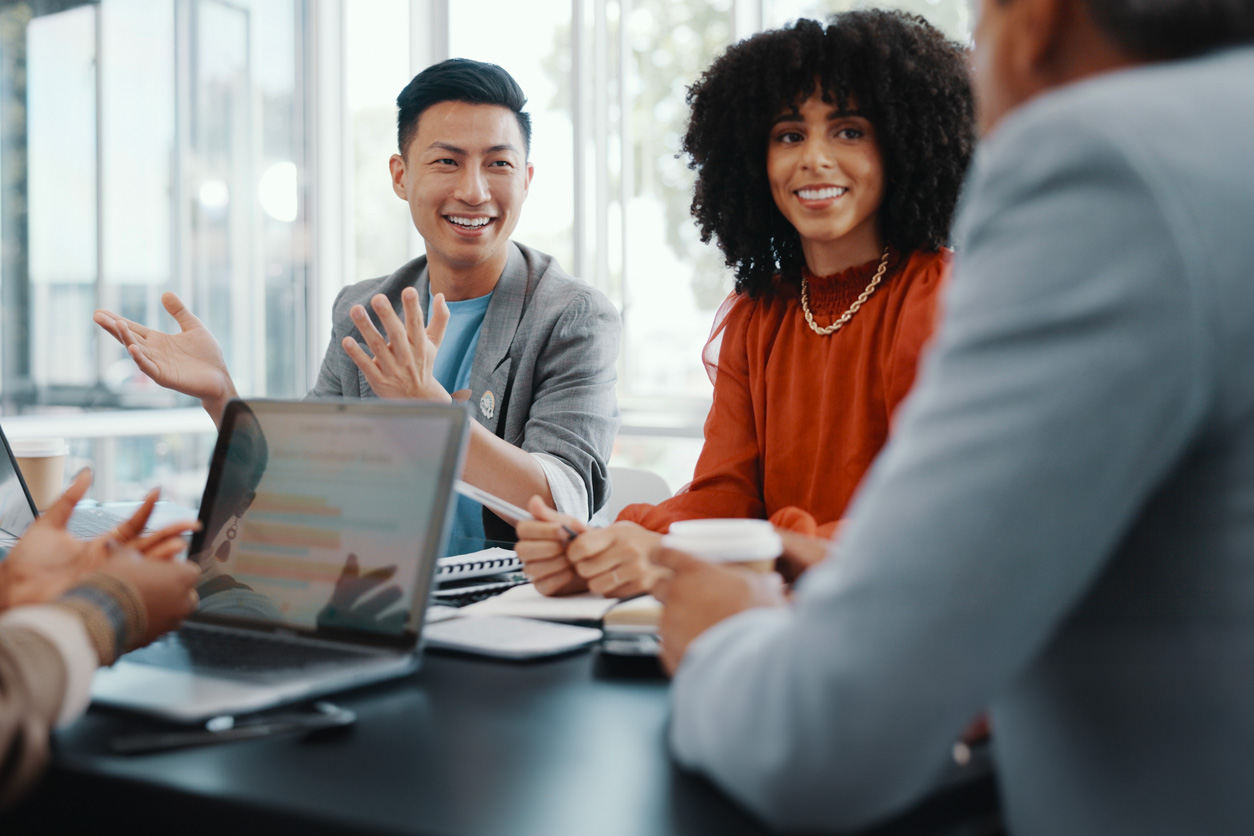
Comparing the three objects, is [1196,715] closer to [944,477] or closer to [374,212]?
[944,477]

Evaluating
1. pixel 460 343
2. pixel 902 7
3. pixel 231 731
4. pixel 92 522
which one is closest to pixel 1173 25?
pixel 231 731

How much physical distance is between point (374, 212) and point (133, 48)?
1.08 meters

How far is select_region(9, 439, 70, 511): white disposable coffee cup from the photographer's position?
1716mm

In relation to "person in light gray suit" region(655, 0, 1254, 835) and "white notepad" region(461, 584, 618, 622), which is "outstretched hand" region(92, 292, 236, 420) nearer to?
"white notepad" region(461, 584, 618, 622)

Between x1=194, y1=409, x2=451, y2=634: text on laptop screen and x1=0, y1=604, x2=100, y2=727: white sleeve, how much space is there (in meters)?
0.20

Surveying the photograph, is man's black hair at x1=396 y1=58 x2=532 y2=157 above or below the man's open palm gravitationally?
above

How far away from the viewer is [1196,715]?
18.2 inches

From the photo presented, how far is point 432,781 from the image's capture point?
58cm

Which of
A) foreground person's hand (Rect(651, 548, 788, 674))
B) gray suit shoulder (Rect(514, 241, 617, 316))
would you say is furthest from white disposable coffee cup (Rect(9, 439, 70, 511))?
foreground person's hand (Rect(651, 548, 788, 674))

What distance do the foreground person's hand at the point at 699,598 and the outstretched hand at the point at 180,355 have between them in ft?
4.57

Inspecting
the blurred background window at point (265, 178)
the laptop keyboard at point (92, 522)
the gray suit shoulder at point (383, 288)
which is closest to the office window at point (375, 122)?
the blurred background window at point (265, 178)

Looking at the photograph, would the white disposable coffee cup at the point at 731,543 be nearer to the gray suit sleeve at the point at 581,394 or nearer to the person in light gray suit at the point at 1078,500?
the person in light gray suit at the point at 1078,500

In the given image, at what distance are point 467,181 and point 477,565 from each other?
3.78ft

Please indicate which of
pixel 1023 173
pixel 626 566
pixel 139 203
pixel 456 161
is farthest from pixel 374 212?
pixel 1023 173
